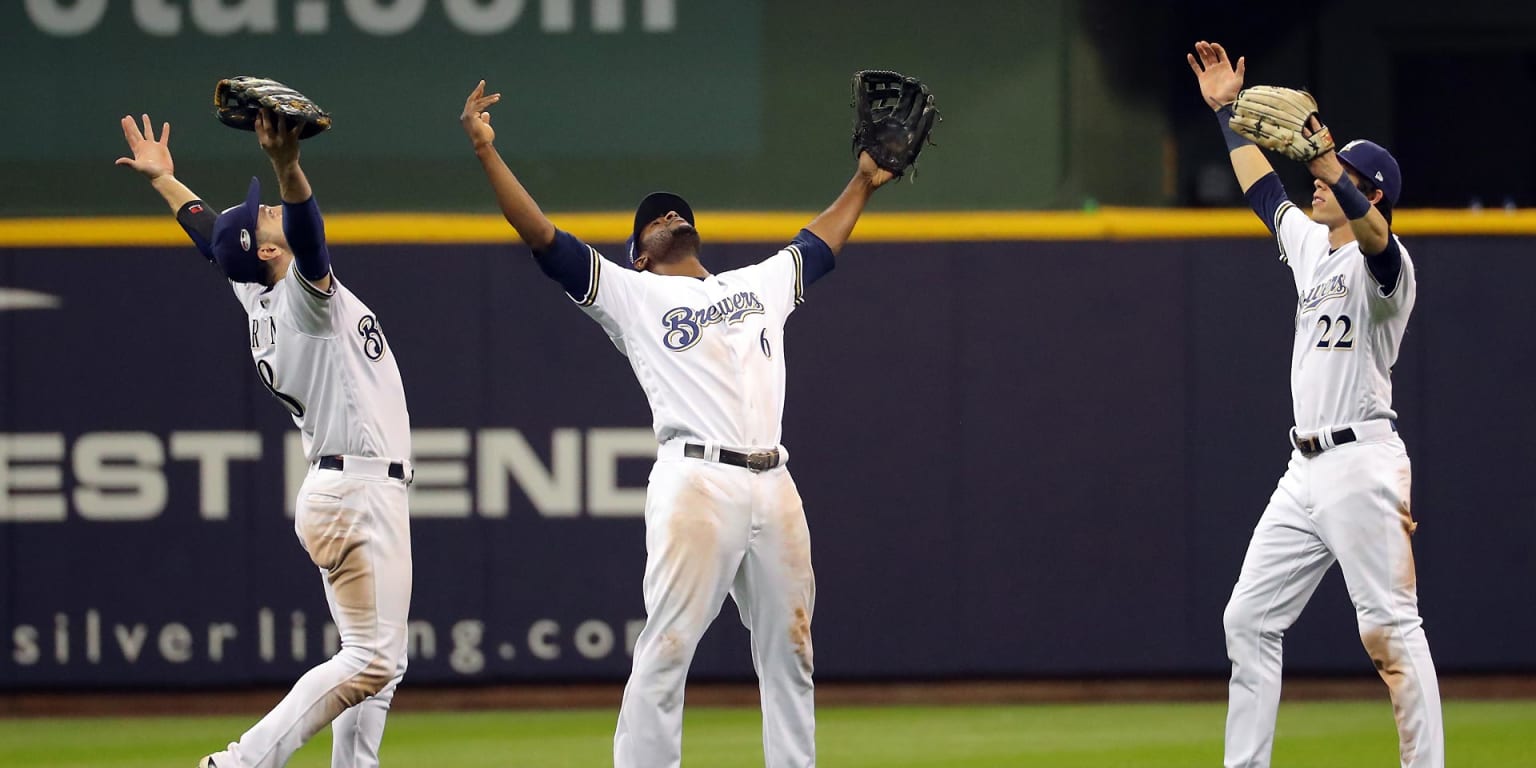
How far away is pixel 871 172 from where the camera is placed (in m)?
5.49

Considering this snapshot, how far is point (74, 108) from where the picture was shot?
838cm

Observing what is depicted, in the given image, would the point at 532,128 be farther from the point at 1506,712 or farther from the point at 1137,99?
the point at 1506,712

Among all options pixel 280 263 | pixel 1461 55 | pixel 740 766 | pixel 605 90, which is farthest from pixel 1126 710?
pixel 1461 55

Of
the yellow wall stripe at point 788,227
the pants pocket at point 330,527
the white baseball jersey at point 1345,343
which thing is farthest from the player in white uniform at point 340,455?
the white baseball jersey at point 1345,343

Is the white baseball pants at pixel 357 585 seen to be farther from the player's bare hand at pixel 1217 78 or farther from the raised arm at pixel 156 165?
the player's bare hand at pixel 1217 78

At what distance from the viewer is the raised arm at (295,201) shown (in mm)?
4832

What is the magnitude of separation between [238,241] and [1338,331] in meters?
3.13

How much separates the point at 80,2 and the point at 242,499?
7.69 feet

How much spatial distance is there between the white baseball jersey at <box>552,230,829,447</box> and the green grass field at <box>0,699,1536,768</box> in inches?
78.9

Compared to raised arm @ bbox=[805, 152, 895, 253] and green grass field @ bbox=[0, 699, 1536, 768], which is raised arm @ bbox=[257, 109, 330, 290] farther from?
green grass field @ bbox=[0, 699, 1536, 768]

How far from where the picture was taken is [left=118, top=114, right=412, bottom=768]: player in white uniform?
17.4 ft

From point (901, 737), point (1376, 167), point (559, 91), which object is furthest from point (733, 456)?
point (559, 91)

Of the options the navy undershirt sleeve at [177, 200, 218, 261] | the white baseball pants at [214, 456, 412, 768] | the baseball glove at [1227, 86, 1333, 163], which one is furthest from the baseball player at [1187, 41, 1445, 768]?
the navy undershirt sleeve at [177, 200, 218, 261]

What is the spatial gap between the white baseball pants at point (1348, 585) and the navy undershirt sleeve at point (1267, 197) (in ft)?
2.58
